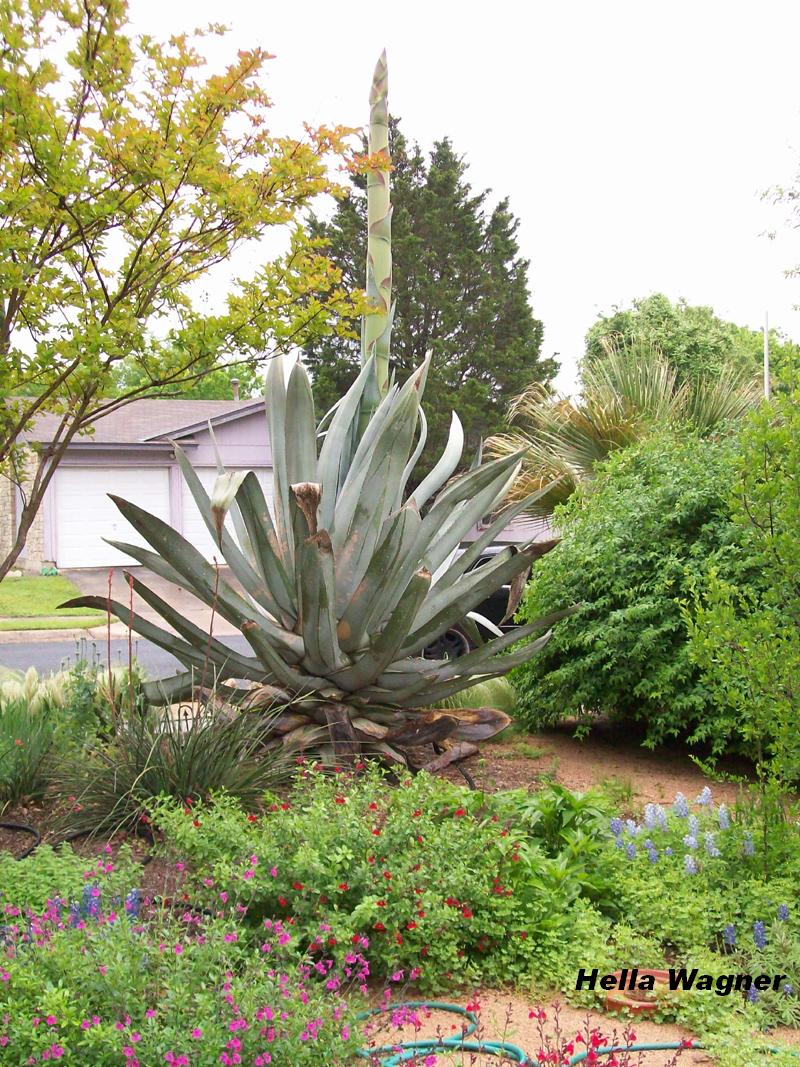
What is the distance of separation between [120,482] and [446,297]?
11212mm

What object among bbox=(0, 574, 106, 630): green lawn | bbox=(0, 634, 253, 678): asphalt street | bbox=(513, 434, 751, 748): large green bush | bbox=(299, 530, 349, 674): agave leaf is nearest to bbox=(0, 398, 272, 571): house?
bbox=(0, 574, 106, 630): green lawn

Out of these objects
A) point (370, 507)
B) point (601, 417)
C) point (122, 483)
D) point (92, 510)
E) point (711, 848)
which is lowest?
point (711, 848)

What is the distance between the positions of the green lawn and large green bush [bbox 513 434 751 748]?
960cm

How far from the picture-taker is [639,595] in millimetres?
7082

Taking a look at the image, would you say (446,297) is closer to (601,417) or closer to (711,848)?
(601,417)

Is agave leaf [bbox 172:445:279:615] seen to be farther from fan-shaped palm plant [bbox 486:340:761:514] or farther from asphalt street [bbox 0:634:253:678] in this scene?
asphalt street [bbox 0:634:253:678]

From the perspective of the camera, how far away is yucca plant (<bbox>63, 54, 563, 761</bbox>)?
5.30 meters

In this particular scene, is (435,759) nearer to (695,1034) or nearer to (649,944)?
(649,944)

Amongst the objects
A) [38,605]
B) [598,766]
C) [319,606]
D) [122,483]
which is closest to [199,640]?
[319,606]

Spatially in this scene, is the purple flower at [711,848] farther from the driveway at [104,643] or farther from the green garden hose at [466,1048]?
the driveway at [104,643]

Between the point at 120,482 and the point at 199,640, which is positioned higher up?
the point at 120,482

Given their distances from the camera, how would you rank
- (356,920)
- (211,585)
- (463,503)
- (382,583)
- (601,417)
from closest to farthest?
(356,920), (382,583), (211,585), (463,503), (601,417)

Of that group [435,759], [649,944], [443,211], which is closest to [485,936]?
[649,944]

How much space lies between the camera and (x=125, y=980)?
271cm
